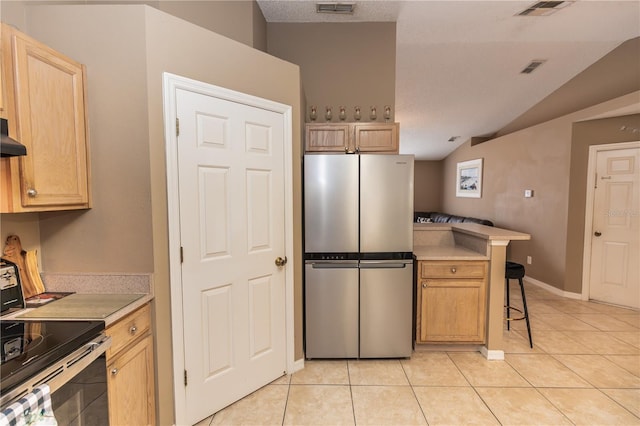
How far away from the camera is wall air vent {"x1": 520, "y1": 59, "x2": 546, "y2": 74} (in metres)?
3.89

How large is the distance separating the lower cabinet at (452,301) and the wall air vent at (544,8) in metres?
2.41

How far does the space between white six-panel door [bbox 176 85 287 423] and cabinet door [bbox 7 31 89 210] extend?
1.58 ft

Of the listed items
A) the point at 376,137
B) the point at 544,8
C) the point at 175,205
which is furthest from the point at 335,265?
the point at 544,8

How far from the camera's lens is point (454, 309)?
2.67 m

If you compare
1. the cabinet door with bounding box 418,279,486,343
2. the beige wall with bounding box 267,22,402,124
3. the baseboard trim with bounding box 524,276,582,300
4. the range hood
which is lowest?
the baseboard trim with bounding box 524,276,582,300

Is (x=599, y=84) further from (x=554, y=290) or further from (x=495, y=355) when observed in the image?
(x=495, y=355)

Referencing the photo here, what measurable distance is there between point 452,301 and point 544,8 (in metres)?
2.85

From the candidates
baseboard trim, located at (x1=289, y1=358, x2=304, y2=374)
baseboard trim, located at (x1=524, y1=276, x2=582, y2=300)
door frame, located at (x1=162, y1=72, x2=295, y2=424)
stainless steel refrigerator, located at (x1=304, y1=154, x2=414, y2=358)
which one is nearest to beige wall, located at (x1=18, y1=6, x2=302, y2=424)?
door frame, located at (x1=162, y1=72, x2=295, y2=424)

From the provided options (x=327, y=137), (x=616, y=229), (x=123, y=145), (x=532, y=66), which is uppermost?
(x=532, y=66)

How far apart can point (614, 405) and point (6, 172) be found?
377 centimetres

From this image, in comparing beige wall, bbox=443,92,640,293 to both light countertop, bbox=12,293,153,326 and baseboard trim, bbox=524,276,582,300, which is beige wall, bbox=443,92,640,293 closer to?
baseboard trim, bbox=524,276,582,300

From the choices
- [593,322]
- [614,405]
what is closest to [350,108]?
[614,405]

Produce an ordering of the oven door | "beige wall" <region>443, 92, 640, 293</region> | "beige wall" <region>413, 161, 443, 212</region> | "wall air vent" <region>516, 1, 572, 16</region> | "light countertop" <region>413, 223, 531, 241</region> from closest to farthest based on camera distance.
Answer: the oven door
"light countertop" <region>413, 223, 531, 241</region>
"wall air vent" <region>516, 1, 572, 16</region>
"beige wall" <region>443, 92, 640, 293</region>
"beige wall" <region>413, 161, 443, 212</region>

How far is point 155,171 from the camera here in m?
1.69
